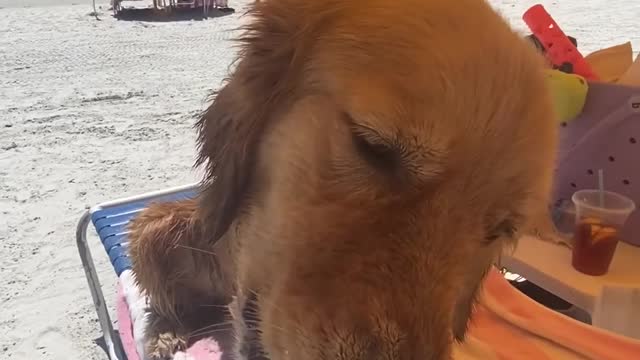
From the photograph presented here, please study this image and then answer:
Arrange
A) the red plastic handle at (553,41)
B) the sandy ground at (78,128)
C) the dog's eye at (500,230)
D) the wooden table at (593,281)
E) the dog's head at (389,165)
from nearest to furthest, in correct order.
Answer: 1. the dog's head at (389,165)
2. the dog's eye at (500,230)
3. the wooden table at (593,281)
4. the red plastic handle at (553,41)
5. the sandy ground at (78,128)

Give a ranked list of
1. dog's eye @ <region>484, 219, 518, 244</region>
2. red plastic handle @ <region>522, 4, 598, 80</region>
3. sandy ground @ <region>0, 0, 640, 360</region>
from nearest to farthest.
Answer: dog's eye @ <region>484, 219, 518, 244</region> < red plastic handle @ <region>522, 4, 598, 80</region> < sandy ground @ <region>0, 0, 640, 360</region>

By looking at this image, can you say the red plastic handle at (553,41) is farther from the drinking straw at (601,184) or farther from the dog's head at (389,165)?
the dog's head at (389,165)

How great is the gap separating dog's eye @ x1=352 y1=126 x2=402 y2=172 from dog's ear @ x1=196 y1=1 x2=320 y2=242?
189mm

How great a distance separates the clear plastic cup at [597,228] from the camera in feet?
5.77

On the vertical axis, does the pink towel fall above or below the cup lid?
below

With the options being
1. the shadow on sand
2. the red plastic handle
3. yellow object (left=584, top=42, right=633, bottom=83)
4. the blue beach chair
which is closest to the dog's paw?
the blue beach chair

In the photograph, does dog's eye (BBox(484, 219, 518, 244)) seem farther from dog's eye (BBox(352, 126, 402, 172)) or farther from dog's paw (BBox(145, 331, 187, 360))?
dog's paw (BBox(145, 331, 187, 360))

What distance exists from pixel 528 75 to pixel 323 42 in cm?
33

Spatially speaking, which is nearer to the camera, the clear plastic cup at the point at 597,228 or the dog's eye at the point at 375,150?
the dog's eye at the point at 375,150

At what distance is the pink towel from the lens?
1603mm

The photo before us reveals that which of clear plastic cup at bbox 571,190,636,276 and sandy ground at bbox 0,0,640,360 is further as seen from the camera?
sandy ground at bbox 0,0,640,360

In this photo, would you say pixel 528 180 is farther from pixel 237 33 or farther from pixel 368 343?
pixel 237 33

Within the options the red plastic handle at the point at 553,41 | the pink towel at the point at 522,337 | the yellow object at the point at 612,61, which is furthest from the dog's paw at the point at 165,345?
the yellow object at the point at 612,61

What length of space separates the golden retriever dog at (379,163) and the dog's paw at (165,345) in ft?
1.99
